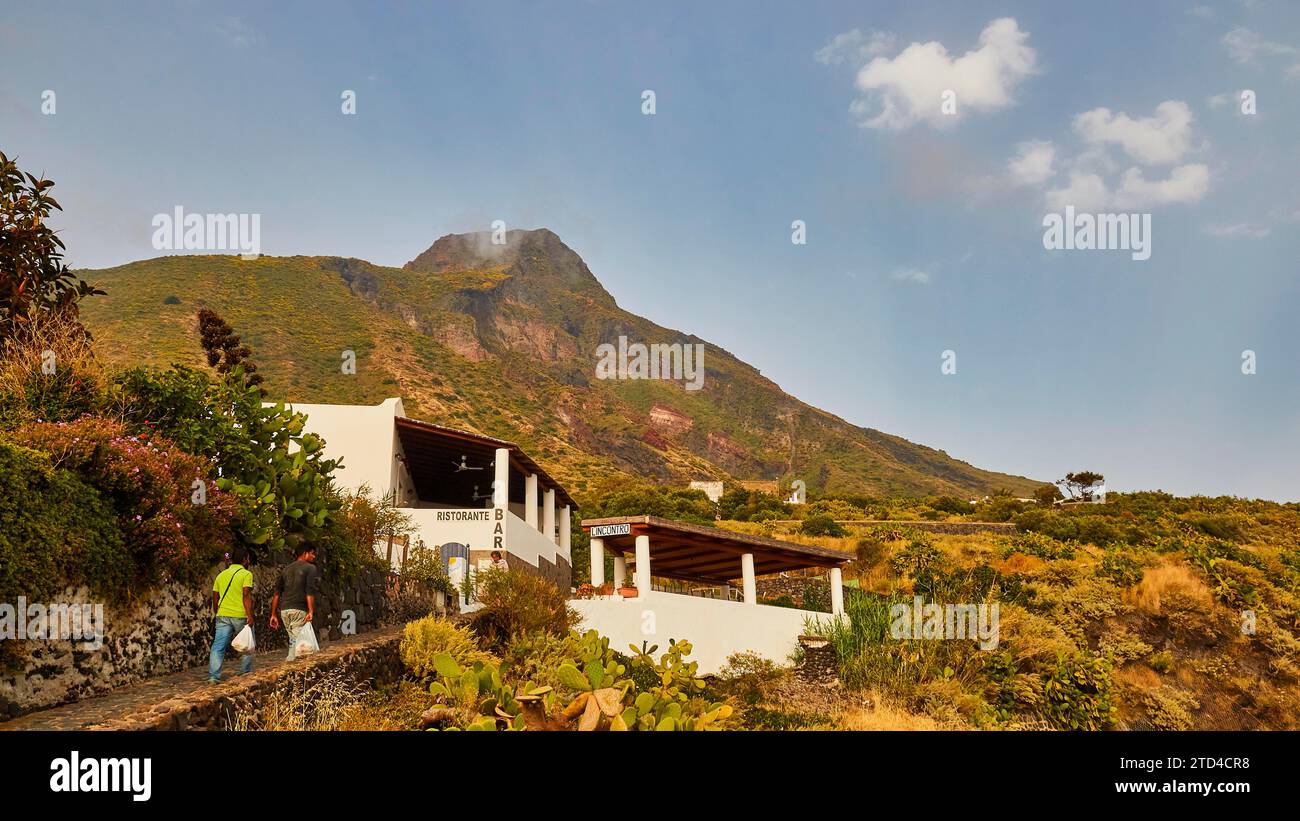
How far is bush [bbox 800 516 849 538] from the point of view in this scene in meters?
42.8

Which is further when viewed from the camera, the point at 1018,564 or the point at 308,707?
the point at 1018,564

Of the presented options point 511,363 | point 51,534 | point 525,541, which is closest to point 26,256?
point 51,534

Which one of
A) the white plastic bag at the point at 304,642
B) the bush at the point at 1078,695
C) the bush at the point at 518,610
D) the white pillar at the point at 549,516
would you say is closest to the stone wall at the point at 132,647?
the white plastic bag at the point at 304,642

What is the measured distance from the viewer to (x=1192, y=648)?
24.3 meters

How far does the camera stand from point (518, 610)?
15727 millimetres

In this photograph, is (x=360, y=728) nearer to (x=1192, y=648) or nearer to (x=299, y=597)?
(x=299, y=597)

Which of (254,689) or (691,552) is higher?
(254,689)

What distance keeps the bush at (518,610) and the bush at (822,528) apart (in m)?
27.4

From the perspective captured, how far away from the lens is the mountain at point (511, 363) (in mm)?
73188

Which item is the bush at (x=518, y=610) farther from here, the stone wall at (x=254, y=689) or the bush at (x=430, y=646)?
the stone wall at (x=254, y=689)

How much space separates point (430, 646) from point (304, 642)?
6.49 feet

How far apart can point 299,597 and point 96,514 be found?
252 centimetres

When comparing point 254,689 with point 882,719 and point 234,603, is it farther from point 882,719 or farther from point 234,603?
point 882,719
